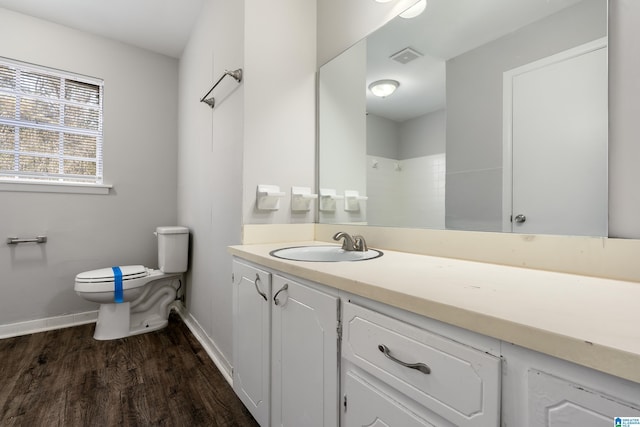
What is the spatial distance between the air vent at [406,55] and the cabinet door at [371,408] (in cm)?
128

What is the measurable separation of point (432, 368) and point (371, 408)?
0.24 meters

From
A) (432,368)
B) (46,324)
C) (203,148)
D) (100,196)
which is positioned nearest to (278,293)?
(432,368)

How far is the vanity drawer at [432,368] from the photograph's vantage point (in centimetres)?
47

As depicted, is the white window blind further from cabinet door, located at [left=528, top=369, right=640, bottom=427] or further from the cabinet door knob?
cabinet door, located at [left=528, top=369, right=640, bottom=427]

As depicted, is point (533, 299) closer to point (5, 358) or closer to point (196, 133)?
point (196, 133)

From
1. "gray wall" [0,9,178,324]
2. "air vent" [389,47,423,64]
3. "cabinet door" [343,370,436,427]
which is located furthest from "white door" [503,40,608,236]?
"gray wall" [0,9,178,324]

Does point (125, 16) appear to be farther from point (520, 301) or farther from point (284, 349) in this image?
point (520, 301)

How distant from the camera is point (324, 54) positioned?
1733mm

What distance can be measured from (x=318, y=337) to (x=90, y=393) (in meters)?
1.46

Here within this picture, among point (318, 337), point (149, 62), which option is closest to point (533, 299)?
point (318, 337)

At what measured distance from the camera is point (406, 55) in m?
1.29

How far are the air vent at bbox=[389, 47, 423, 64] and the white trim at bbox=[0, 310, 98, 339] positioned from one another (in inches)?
119

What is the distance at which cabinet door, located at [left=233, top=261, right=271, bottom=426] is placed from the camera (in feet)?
3.74

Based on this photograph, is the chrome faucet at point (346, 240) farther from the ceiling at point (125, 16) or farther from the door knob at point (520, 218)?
the ceiling at point (125, 16)
